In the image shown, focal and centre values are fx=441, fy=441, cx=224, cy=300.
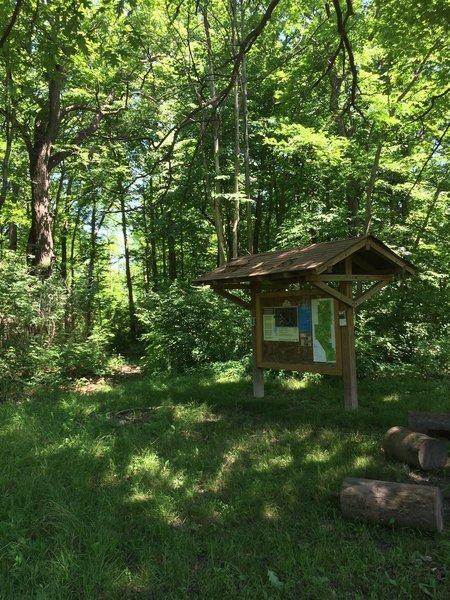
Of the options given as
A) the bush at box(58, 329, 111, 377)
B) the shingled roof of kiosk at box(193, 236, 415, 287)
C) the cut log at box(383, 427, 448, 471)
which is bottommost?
the cut log at box(383, 427, 448, 471)

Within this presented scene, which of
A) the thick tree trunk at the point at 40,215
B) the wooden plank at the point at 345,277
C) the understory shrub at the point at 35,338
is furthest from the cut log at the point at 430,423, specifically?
the thick tree trunk at the point at 40,215

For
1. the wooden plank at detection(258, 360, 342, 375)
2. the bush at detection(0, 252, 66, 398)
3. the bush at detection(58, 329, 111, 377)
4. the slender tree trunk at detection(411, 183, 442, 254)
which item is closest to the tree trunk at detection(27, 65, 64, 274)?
the bush at detection(0, 252, 66, 398)

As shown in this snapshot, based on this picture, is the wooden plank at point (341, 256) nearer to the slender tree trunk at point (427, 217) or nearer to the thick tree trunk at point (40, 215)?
the slender tree trunk at point (427, 217)

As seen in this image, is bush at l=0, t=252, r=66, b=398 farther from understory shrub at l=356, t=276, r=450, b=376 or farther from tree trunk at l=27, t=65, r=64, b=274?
understory shrub at l=356, t=276, r=450, b=376

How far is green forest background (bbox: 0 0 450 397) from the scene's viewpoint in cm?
941

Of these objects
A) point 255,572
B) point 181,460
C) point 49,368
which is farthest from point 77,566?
point 49,368

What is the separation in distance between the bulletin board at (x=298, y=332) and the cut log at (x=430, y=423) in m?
1.51

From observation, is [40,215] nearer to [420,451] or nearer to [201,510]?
[201,510]

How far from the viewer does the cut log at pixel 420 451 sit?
15.3 ft

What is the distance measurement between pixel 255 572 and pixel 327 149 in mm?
11073

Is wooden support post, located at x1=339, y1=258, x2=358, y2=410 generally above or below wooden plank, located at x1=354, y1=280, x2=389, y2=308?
below

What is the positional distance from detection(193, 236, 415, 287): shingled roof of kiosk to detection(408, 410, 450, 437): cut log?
90.8 inches

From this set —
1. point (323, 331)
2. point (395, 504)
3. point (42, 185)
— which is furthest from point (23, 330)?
point (395, 504)

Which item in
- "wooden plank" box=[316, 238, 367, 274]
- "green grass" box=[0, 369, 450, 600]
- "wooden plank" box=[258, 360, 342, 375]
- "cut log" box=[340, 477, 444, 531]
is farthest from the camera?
"wooden plank" box=[258, 360, 342, 375]
